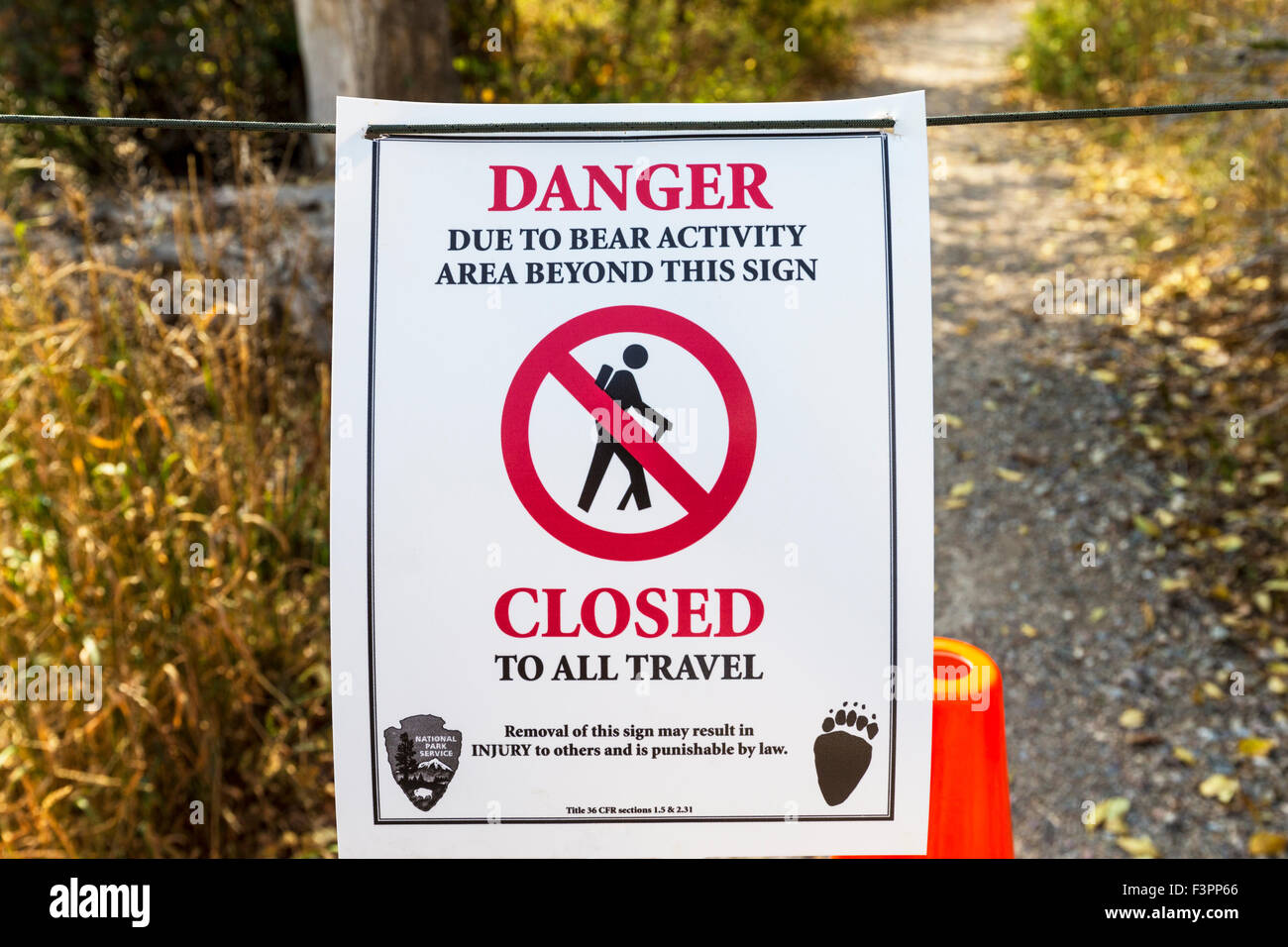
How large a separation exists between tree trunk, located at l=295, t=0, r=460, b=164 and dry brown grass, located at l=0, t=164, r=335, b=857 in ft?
6.67

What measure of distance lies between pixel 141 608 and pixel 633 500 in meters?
1.69

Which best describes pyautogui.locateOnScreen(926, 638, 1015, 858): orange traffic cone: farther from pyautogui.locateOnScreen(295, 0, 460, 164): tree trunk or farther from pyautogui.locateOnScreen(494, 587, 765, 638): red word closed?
pyautogui.locateOnScreen(295, 0, 460, 164): tree trunk

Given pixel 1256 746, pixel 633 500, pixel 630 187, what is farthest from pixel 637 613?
pixel 1256 746

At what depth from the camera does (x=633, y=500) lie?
3.77 feet

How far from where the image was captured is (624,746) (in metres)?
1.19

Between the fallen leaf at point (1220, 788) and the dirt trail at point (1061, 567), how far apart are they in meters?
0.02

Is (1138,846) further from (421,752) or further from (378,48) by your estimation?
(378,48)

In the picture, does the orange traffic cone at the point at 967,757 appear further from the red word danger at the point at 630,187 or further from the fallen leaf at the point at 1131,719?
the fallen leaf at the point at 1131,719

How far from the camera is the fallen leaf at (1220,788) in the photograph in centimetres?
269

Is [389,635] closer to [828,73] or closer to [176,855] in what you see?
[176,855]

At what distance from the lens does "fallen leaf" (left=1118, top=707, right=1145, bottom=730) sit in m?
2.94

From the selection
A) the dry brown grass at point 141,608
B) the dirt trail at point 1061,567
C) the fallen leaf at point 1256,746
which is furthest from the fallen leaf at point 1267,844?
the dry brown grass at point 141,608

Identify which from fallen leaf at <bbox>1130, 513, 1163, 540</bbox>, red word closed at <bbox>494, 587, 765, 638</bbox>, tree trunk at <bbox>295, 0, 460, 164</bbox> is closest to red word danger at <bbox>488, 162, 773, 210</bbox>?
red word closed at <bbox>494, 587, 765, 638</bbox>

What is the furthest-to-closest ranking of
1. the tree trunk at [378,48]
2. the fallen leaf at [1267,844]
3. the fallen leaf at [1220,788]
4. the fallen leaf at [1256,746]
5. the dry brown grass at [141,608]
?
the tree trunk at [378,48] → the fallen leaf at [1256,746] → the fallen leaf at [1220,788] → the fallen leaf at [1267,844] → the dry brown grass at [141,608]
